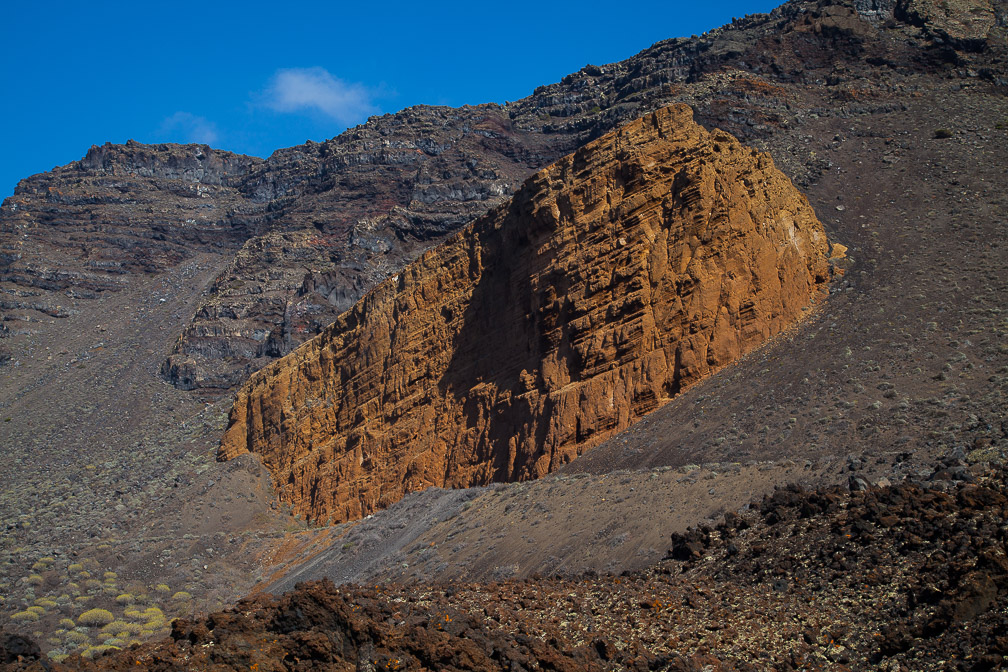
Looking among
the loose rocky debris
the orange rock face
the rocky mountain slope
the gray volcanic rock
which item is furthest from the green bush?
the gray volcanic rock

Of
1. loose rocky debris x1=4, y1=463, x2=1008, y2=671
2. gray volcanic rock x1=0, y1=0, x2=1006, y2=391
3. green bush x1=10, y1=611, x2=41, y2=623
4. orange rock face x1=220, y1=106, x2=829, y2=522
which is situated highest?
gray volcanic rock x1=0, y1=0, x2=1006, y2=391

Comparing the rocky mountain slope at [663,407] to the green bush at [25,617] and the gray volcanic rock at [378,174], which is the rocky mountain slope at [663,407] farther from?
the gray volcanic rock at [378,174]

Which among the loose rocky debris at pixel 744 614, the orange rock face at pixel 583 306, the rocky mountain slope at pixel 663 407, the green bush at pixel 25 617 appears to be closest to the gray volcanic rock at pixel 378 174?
the rocky mountain slope at pixel 663 407

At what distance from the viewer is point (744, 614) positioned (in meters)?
12.8

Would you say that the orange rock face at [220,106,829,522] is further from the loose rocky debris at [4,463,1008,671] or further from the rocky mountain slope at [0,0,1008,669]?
the loose rocky debris at [4,463,1008,671]

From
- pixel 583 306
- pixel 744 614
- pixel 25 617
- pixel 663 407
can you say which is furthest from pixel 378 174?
pixel 744 614

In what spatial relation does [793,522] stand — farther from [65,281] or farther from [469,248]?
[65,281]

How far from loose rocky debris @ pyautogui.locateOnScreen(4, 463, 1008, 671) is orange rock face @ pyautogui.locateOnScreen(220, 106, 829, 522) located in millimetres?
9893

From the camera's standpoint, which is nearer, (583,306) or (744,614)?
(744,614)

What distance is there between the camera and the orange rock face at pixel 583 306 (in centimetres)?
2516

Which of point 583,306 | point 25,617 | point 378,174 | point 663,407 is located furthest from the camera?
point 378,174

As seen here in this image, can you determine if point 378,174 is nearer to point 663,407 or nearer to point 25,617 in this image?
point 25,617

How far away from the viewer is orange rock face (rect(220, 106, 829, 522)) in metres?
25.2

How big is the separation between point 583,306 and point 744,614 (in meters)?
14.6
